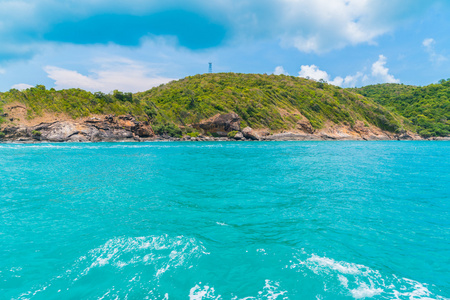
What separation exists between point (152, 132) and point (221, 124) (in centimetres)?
2727

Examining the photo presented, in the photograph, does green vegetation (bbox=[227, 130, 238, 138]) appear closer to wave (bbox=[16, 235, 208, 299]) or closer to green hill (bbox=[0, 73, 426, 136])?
green hill (bbox=[0, 73, 426, 136])

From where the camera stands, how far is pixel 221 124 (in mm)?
95250

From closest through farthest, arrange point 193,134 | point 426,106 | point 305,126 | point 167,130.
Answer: point 167,130 < point 193,134 < point 305,126 < point 426,106

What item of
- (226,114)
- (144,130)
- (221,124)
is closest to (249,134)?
(221,124)

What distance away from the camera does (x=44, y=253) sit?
705 centimetres

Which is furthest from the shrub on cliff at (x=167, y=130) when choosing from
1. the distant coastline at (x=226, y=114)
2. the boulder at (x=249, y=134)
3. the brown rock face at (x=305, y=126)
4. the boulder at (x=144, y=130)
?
the brown rock face at (x=305, y=126)

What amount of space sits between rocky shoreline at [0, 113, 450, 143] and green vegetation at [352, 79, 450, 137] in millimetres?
6356

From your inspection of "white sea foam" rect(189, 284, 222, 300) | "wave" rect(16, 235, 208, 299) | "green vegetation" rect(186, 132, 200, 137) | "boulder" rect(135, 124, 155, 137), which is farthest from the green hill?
"white sea foam" rect(189, 284, 222, 300)

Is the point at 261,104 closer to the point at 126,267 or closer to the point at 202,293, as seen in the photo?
the point at 126,267

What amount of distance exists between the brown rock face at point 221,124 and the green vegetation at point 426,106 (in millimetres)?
96269

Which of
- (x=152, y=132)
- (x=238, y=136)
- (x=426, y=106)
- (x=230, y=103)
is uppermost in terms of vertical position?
(x=426, y=106)

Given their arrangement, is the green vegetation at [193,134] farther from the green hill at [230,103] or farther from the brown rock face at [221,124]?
the green hill at [230,103]

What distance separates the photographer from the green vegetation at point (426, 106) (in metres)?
116

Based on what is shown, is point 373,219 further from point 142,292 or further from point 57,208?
point 57,208
